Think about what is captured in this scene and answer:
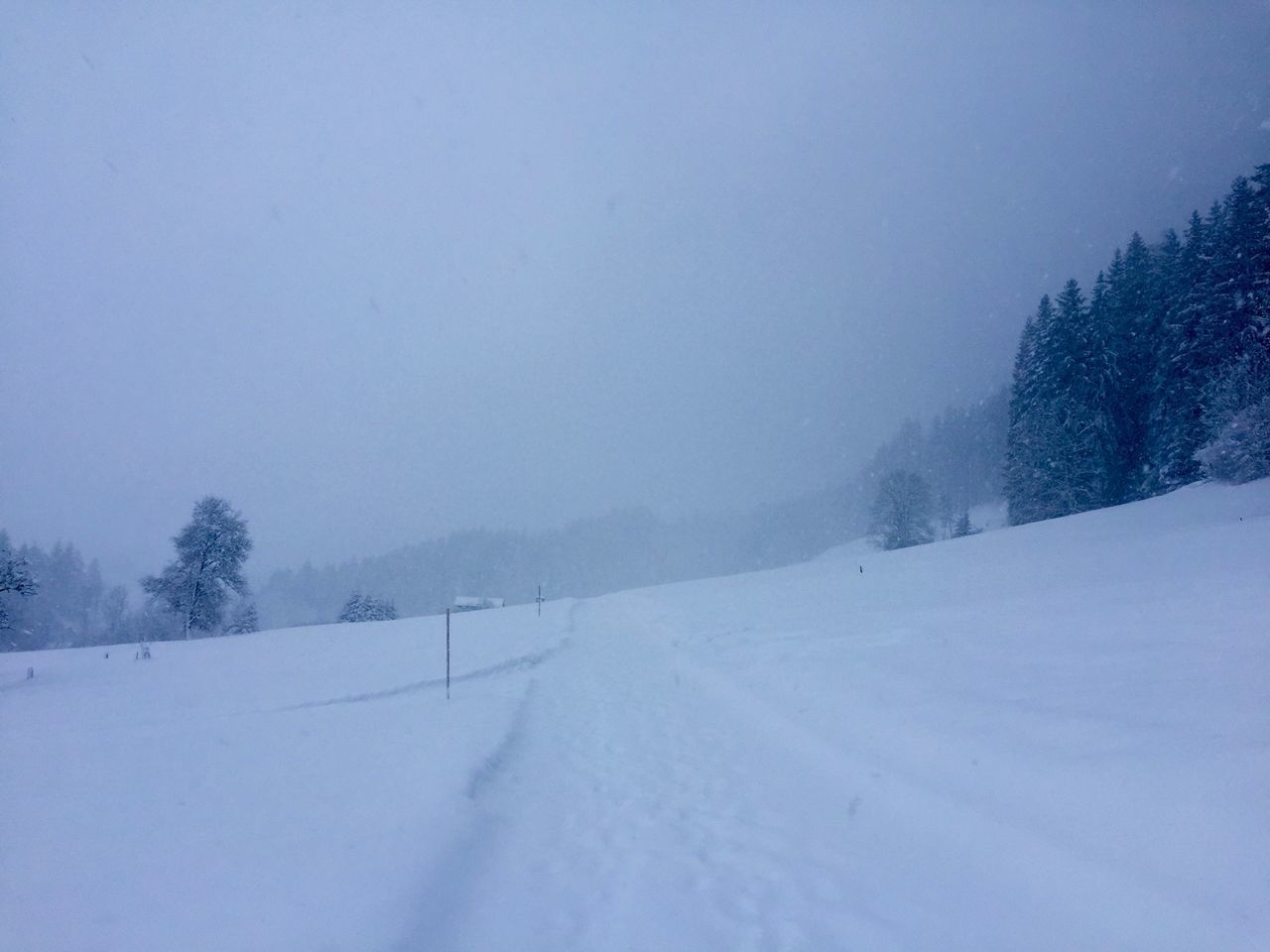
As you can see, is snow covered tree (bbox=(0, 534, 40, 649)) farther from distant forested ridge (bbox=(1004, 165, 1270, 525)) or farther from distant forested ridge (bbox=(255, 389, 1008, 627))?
distant forested ridge (bbox=(255, 389, 1008, 627))

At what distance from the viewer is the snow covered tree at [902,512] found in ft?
172

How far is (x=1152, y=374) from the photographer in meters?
32.1

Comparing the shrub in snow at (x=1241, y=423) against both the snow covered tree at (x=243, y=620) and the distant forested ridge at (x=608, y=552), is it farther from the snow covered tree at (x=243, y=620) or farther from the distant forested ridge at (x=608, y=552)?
the distant forested ridge at (x=608, y=552)

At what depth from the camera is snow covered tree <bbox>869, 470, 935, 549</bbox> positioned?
52.3m

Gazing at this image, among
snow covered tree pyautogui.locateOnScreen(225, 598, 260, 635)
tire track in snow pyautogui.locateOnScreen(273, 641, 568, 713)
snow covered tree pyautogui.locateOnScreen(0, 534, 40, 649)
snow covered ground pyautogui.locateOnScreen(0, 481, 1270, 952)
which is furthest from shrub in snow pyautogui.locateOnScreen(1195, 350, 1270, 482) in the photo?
snow covered tree pyautogui.locateOnScreen(225, 598, 260, 635)

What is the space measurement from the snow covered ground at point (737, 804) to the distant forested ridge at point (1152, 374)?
16462mm

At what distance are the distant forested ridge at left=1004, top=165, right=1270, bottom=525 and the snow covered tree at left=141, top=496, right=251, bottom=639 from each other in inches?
2045

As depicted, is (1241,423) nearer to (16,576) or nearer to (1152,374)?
(1152,374)

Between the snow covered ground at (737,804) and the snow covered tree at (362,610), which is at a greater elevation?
the snow covered ground at (737,804)

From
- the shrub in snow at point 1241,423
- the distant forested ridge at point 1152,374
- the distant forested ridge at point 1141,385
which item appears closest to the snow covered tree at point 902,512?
the distant forested ridge at point 1141,385

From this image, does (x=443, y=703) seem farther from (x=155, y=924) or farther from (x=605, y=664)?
(x=155, y=924)

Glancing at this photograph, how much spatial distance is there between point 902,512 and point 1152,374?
2236cm

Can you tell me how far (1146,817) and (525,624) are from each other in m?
25.7

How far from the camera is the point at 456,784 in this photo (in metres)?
6.20
